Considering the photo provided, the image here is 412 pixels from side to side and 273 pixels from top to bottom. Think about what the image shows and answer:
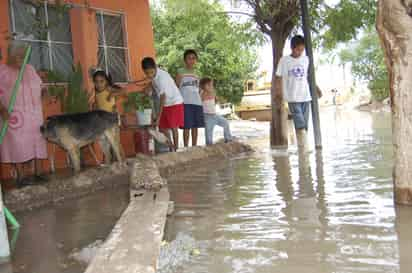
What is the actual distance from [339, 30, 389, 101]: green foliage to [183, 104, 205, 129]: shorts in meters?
22.5

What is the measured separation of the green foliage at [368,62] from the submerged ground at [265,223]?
2409cm

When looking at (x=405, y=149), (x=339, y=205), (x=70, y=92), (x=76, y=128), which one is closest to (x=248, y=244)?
(x=339, y=205)

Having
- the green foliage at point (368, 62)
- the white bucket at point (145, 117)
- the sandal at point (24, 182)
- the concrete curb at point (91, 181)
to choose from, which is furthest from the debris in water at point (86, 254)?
the green foliage at point (368, 62)

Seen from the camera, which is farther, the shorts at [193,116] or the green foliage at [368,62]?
the green foliage at [368,62]

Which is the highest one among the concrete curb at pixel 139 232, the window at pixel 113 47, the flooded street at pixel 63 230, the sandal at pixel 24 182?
the window at pixel 113 47

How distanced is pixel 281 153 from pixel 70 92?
362 centimetres

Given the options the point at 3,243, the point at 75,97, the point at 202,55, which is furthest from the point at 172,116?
the point at 202,55

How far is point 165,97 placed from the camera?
23.4 ft

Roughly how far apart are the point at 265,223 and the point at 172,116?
12.5 feet

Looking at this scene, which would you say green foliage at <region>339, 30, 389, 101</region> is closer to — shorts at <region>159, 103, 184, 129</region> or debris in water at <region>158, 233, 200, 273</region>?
shorts at <region>159, 103, 184, 129</region>

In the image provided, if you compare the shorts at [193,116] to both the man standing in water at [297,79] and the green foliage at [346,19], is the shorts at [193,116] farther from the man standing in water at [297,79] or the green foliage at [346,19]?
the green foliage at [346,19]

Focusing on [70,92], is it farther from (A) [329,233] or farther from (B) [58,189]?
(A) [329,233]

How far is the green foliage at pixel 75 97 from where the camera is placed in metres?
7.09

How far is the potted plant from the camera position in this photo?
27.4 ft
